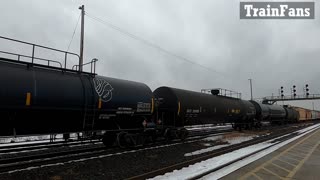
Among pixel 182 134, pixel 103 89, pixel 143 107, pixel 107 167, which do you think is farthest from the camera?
pixel 182 134

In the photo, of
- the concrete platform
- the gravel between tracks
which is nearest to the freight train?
the gravel between tracks

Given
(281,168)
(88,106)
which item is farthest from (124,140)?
(281,168)

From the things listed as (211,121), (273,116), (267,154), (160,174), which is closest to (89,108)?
(160,174)

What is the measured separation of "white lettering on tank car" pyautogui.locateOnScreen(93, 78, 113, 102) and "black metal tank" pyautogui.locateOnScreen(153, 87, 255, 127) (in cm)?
517

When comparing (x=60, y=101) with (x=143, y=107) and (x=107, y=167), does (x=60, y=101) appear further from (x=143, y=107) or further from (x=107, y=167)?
(x=143, y=107)

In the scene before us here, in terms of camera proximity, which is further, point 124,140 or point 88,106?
point 124,140

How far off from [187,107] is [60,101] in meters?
9.61

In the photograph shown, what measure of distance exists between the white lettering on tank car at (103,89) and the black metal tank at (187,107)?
517 cm

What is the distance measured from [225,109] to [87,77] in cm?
1429

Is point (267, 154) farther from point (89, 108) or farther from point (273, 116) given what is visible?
point (273, 116)

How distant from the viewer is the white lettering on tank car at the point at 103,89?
12.7 meters

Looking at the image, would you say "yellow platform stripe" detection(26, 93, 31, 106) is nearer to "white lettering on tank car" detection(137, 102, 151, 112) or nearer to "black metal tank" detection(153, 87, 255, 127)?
"white lettering on tank car" detection(137, 102, 151, 112)

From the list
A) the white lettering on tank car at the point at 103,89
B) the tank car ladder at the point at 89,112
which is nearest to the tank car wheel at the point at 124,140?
the tank car ladder at the point at 89,112

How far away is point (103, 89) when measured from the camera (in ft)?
42.6
